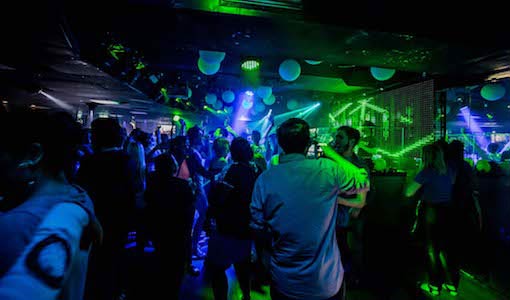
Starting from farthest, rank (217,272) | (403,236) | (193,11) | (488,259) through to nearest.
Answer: (403,236)
(488,259)
(193,11)
(217,272)

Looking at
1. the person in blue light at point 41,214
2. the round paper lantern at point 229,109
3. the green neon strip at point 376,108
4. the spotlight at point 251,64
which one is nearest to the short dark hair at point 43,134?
the person in blue light at point 41,214

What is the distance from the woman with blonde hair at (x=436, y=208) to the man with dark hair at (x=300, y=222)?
90.4 inches

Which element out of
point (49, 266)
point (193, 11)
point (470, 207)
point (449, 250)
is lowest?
point (449, 250)

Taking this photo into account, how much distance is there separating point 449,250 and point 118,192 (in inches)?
154

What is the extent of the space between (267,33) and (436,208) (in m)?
3.11

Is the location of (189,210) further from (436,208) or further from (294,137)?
(436,208)

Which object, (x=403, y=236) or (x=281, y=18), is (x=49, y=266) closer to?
(x=281, y=18)

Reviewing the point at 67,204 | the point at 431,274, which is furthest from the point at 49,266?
the point at 431,274

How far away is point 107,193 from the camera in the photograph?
242 cm

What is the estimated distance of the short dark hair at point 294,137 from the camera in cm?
154

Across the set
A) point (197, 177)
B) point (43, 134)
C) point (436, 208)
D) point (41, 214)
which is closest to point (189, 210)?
point (197, 177)

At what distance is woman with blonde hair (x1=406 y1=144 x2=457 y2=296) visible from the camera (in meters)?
3.19

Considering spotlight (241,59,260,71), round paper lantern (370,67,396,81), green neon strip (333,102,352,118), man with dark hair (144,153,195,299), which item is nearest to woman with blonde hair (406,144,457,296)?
round paper lantern (370,67,396,81)

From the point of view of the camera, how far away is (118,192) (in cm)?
247
